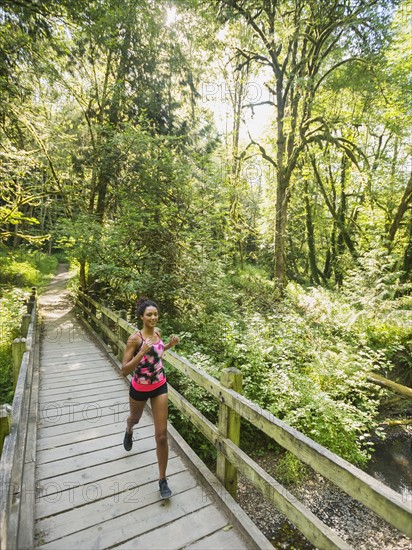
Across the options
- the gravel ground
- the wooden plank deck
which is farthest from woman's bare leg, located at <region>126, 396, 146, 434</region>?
the gravel ground

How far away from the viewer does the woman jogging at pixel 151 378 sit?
9.76 feet

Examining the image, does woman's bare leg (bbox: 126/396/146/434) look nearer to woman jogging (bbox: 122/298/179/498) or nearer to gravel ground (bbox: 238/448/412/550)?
woman jogging (bbox: 122/298/179/498)

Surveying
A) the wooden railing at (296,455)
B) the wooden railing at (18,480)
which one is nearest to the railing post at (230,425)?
the wooden railing at (296,455)

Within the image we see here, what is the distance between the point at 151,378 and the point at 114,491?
1.18 meters

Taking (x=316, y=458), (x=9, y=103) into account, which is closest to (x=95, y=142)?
(x=9, y=103)

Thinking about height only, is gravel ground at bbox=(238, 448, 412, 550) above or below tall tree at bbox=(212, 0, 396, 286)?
below

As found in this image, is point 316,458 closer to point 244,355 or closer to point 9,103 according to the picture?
point 244,355

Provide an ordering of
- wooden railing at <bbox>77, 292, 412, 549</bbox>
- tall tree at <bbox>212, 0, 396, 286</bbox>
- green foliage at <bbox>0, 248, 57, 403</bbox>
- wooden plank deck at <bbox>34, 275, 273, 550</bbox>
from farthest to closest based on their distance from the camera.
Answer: tall tree at <bbox>212, 0, 396, 286</bbox> → green foliage at <bbox>0, 248, 57, 403</bbox> → wooden plank deck at <bbox>34, 275, 273, 550</bbox> → wooden railing at <bbox>77, 292, 412, 549</bbox>

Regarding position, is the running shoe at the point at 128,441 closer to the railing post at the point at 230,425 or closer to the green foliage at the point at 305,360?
the railing post at the point at 230,425

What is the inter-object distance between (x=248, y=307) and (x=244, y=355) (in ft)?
12.2

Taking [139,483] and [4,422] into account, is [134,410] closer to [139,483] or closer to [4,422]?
[139,483]

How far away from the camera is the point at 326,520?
4.65 m

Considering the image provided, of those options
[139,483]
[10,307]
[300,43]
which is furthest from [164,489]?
[300,43]

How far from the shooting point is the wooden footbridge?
2.12m
